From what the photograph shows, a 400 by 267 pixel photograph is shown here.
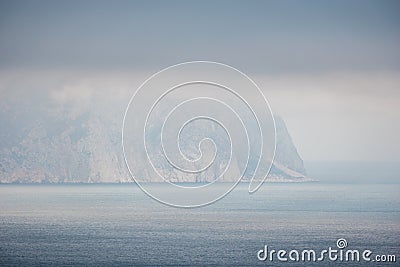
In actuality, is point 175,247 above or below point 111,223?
below

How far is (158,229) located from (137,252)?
2333 cm

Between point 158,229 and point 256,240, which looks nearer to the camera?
point 256,240

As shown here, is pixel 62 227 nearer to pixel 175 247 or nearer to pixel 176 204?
pixel 175 247

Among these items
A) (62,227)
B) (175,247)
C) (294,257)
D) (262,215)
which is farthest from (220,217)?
(294,257)

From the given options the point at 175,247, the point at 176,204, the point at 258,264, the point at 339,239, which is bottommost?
the point at 258,264

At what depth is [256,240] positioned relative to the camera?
252 feet

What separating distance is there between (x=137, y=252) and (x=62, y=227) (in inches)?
1105

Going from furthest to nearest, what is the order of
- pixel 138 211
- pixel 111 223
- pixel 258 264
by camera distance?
pixel 138 211, pixel 111 223, pixel 258 264

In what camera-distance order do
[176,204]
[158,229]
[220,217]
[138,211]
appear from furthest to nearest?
[176,204], [138,211], [220,217], [158,229]

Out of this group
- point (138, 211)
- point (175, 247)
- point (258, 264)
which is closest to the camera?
point (258, 264)

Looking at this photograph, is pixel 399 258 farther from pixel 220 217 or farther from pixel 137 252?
pixel 220 217

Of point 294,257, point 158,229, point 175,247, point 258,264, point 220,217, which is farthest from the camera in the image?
point 220,217

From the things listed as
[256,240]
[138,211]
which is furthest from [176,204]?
[256,240]

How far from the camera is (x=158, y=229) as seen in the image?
89.3 metres
